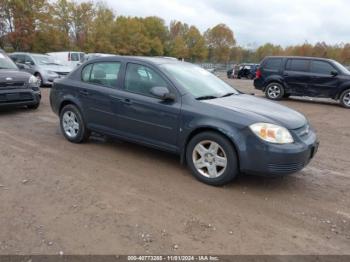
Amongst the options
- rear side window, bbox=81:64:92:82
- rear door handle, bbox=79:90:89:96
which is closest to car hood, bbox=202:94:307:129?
rear door handle, bbox=79:90:89:96

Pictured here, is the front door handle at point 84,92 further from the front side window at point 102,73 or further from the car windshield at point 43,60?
the car windshield at point 43,60

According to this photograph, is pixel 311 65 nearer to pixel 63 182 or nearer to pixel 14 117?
pixel 14 117

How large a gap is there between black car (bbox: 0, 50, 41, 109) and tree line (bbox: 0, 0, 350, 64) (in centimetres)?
2819

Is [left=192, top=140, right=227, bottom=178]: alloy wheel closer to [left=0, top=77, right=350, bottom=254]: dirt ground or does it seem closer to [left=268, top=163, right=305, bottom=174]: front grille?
[left=0, top=77, right=350, bottom=254]: dirt ground

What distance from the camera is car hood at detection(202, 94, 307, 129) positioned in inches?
174

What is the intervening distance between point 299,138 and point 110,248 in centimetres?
265

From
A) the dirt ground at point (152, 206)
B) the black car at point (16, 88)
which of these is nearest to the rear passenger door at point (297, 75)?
the dirt ground at point (152, 206)

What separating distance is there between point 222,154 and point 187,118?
676 millimetres

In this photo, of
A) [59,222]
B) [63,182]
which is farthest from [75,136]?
[59,222]

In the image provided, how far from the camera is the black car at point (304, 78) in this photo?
12.5 metres

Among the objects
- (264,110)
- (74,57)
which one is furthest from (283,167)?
(74,57)

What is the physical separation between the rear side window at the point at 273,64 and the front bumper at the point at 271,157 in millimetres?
Answer: 10028

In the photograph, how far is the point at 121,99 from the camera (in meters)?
5.39

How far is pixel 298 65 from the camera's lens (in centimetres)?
1327
